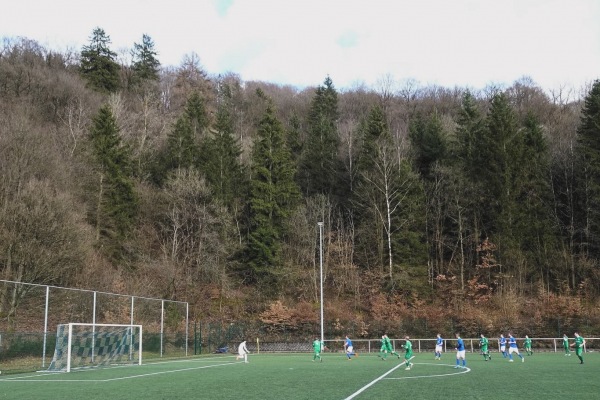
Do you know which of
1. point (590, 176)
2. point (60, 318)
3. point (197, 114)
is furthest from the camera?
point (197, 114)

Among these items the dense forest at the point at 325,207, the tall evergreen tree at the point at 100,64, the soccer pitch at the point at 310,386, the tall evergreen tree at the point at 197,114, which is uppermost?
the tall evergreen tree at the point at 100,64

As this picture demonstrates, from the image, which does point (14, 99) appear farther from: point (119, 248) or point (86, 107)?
point (119, 248)

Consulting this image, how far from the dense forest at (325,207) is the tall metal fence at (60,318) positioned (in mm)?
7675

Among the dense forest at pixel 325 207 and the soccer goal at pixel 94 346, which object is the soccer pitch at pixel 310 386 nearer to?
the soccer goal at pixel 94 346

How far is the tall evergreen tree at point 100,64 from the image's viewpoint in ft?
244

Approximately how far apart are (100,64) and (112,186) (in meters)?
29.1

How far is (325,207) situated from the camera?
6244 centimetres

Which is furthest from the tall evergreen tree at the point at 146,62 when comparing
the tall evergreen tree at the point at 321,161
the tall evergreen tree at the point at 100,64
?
the tall evergreen tree at the point at 321,161

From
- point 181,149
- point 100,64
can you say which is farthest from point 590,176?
point 100,64

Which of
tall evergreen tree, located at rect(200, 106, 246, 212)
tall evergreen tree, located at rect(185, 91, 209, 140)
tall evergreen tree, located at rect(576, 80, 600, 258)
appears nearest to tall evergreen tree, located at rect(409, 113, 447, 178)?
tall evergreen tree, located at rect(576, 80, 600, 258)

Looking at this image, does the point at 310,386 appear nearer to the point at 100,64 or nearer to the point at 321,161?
the point at 321,161

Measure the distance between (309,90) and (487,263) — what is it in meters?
55.0

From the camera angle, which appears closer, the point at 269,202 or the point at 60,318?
the point at 60,318

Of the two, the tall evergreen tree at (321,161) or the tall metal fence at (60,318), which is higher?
the tall evergreen tree at (321,161)
